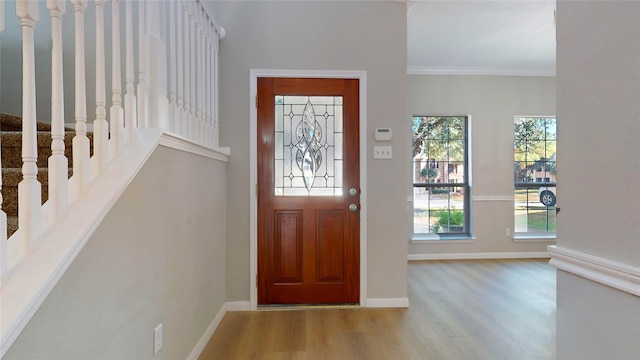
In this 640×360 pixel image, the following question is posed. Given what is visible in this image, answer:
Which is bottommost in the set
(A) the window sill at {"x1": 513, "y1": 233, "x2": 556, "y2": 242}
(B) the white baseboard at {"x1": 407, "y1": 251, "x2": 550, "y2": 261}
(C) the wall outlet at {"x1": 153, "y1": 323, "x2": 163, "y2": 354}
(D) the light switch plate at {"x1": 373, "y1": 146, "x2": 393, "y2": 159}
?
(B) the white baseboard at {"x1": 407, "y1": 251, "x2": 550, "y2": 261}

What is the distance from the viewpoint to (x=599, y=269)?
766 millimetres

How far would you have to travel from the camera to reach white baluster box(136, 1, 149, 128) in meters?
1.35

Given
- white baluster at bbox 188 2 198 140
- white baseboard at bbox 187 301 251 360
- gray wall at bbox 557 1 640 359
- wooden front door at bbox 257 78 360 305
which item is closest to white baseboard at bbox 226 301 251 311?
white baseboard at bbox 187 301 251 360

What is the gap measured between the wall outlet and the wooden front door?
1.21m

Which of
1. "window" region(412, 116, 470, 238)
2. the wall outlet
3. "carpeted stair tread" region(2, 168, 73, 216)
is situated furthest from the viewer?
"window" region(412, 116, 470, 238)

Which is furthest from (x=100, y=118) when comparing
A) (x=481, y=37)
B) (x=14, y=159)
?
(x=481, y=37)

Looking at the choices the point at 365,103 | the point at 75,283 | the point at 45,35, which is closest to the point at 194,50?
the point at 45,35

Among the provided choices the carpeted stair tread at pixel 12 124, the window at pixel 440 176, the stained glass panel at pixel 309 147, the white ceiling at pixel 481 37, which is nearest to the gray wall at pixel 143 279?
the stained glass panel at pixel 309 147

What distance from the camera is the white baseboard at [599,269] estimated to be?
0.68 meters

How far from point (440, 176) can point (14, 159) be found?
4262 millimetres

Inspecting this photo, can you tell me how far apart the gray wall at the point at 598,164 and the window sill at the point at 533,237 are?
387cm

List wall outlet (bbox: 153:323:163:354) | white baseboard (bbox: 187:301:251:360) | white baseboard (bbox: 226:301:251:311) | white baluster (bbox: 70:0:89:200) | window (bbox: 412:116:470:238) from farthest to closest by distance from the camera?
window (bbox: 412:116:470:238), white baseboard (bbox: 226:301:251:311), white baseboard (bbox: 187:301:251:360), wall outlet (bbox: 153:323:163:354), white baluster (bbox: 70:0:89:200)

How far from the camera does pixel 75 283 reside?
899 millimetres

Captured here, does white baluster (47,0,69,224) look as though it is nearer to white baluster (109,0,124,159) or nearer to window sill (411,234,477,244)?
white baluster (109,0,124,159)
